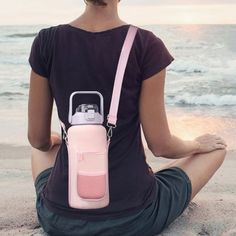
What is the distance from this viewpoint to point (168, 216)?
261 cm

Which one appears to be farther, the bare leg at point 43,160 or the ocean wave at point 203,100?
the ocean wave at point 203,100

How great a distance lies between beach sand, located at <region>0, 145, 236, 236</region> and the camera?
9.07 feet

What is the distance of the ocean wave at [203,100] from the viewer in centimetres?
642

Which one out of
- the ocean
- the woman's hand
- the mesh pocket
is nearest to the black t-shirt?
the mesh pocket

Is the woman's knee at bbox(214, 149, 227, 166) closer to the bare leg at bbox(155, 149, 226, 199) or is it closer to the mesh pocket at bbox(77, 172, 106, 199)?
the bare leg at bbox(155, 149, 226, 199)

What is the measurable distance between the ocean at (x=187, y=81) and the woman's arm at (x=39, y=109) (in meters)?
2.28

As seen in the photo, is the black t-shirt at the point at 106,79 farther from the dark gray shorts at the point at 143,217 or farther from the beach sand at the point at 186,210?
the beach sand at the point at 186,210

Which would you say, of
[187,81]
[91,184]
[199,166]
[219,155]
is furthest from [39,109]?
[187,81]

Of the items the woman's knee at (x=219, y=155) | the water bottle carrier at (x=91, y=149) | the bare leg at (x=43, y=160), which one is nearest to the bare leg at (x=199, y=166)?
the woman's knee at (x=219, y=155)

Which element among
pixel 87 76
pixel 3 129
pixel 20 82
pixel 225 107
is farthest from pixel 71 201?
pixel 20 82

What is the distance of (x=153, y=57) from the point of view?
2.29 meters

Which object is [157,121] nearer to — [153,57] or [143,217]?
[153,57]

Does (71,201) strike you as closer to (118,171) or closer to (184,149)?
(118,171)

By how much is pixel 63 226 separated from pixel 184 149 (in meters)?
0.61
